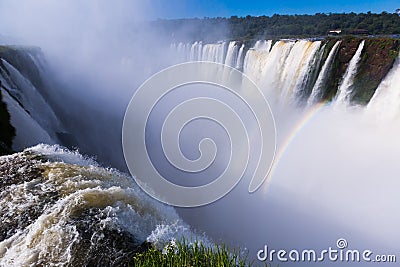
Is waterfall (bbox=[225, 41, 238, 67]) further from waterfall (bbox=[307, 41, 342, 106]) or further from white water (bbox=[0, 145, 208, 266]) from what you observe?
white water (bbox=[0, 145, 208, 266])

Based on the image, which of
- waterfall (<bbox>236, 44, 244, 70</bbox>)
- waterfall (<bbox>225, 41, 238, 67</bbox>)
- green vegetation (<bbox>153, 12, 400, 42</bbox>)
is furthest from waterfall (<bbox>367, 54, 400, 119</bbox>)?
green vegetation (<bbox>153, 12, 400, 42</bbox>)

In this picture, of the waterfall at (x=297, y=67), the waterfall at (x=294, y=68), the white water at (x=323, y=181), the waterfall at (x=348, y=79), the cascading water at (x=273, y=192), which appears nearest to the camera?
the cascading water at (x=273, y=192)

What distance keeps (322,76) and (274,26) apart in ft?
201

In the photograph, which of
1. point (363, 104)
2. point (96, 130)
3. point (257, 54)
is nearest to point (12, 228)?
point (96, 130)

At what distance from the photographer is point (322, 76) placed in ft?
63.7

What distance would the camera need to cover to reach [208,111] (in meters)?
12.8

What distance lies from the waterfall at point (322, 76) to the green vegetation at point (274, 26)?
36357 millimetres

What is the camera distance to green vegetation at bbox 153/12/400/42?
56.7 m

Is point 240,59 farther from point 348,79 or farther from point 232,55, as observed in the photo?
point 348,79

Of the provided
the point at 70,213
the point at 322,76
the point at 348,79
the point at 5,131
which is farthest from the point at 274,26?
the point at 70,213

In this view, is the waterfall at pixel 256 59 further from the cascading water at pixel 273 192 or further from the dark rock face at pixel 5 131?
the dark rock face at pixel 5 131

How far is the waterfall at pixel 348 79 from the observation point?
1842 cm

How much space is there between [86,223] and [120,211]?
679mm

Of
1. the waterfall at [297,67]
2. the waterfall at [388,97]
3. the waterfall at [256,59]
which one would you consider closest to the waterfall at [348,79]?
the waterfall at [388,97]
